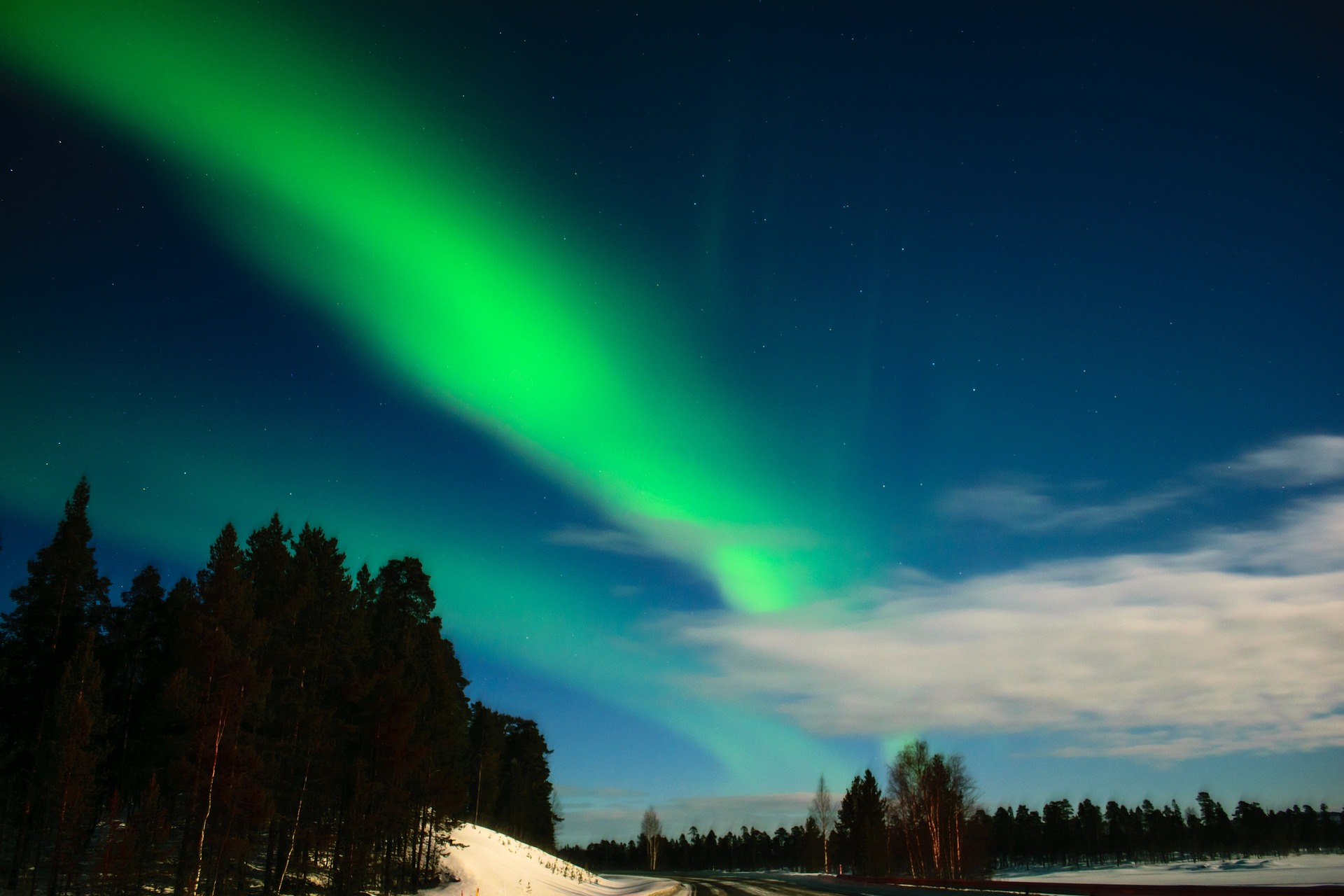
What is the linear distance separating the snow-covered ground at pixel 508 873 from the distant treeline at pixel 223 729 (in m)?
2.33

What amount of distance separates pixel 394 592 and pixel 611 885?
3634 centimetres

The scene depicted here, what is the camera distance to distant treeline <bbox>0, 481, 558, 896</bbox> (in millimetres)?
30531

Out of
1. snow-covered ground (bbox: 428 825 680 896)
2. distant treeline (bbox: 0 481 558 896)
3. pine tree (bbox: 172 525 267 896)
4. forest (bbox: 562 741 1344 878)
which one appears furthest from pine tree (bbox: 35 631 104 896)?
forest (bbox: 562 741 1344 878)

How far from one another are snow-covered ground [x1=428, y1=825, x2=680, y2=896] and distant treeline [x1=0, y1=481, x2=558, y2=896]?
2330 millimetres

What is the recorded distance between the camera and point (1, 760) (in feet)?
101

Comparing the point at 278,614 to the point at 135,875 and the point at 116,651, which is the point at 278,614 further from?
the point at 116,651

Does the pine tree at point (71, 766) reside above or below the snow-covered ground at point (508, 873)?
above

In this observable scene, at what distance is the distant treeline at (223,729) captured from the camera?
30.5m

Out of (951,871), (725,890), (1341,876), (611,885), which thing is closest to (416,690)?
(725,890)

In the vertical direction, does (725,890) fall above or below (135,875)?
below

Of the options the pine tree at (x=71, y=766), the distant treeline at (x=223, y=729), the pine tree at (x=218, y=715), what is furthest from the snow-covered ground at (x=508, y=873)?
the pine tree at (x=71, y=766)

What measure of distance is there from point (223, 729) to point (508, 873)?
29002 millimetres

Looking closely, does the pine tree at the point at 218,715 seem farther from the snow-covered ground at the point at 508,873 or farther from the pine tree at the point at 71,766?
the snow-covered ground at the point at 508,873

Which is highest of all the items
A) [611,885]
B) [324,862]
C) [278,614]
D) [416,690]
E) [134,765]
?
[278,614]
